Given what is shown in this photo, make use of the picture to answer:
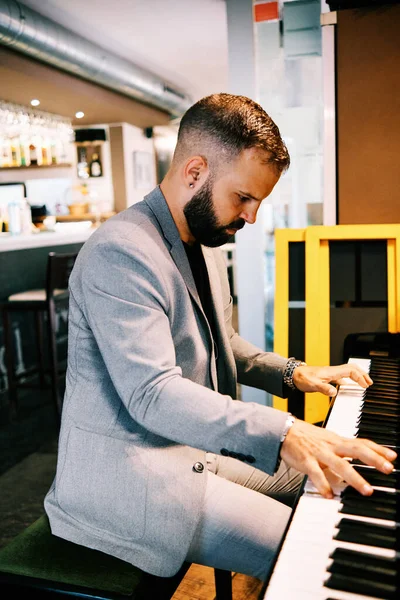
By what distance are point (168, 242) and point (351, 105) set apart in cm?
153

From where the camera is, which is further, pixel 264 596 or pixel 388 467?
pixel 388 467

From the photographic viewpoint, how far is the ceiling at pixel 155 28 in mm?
5109

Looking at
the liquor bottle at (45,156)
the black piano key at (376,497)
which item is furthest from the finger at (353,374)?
the liquor bottle at (45,156)

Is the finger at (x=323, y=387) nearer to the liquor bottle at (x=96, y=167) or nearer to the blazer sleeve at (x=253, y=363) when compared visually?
the blazer sleeve at (x=253, y=363)

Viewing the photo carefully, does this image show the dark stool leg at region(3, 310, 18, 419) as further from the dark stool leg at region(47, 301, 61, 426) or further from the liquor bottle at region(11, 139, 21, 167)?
the liquor bottle at region(11, 139, 21, 167)

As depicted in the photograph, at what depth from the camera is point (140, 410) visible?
3.80ft

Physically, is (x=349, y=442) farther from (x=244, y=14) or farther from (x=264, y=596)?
(x=244, y=14)

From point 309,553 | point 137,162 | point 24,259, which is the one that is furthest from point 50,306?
point 137,162

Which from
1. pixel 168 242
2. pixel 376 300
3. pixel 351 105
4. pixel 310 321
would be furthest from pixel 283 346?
pixel 168 242

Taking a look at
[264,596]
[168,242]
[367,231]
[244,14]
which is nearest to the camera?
[264,596]

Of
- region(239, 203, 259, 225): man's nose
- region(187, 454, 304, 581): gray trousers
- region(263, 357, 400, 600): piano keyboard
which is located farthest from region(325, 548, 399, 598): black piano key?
region(239, 203, 259, 225): man's nose

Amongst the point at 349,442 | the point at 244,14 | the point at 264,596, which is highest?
the point at 244,14

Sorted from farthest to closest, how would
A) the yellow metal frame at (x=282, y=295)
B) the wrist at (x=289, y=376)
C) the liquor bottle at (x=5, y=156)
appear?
the liquor bottle at (x=5, y=156), the yellow metal frame at (x=282, y=295), the wrist at (x=289, y=376)

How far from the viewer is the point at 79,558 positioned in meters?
1.27
